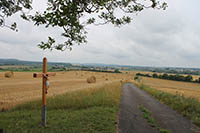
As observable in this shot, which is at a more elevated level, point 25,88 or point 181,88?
point 25,88

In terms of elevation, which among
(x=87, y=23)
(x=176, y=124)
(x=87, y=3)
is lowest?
(x=176, y=124)

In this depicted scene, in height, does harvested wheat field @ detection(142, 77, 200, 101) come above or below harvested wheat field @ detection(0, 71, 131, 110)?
below

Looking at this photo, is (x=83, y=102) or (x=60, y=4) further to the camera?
(x=83, y=102)

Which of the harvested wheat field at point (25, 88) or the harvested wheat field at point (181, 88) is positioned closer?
the harvested wheat field at point (25, 88)

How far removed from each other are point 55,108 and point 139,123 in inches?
194

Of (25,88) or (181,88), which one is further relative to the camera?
(181,88)

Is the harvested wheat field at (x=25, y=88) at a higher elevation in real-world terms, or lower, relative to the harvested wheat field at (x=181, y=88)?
higher

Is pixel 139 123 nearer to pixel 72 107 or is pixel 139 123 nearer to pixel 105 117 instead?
pixel 105 117

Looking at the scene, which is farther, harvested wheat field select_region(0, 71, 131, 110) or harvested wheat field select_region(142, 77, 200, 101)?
harvested wheat field select_region(142, 77, 200, 101)

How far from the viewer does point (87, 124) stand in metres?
5.52

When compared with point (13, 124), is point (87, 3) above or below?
above

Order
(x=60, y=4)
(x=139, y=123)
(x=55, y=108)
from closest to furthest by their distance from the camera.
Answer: (x=60, y=4) → (x=139, y=123) → (x=55, y=108)

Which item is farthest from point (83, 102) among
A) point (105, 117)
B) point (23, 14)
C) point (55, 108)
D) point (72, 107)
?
→ point (23, 14)

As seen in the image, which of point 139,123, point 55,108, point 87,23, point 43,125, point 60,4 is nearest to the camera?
point 60,4
